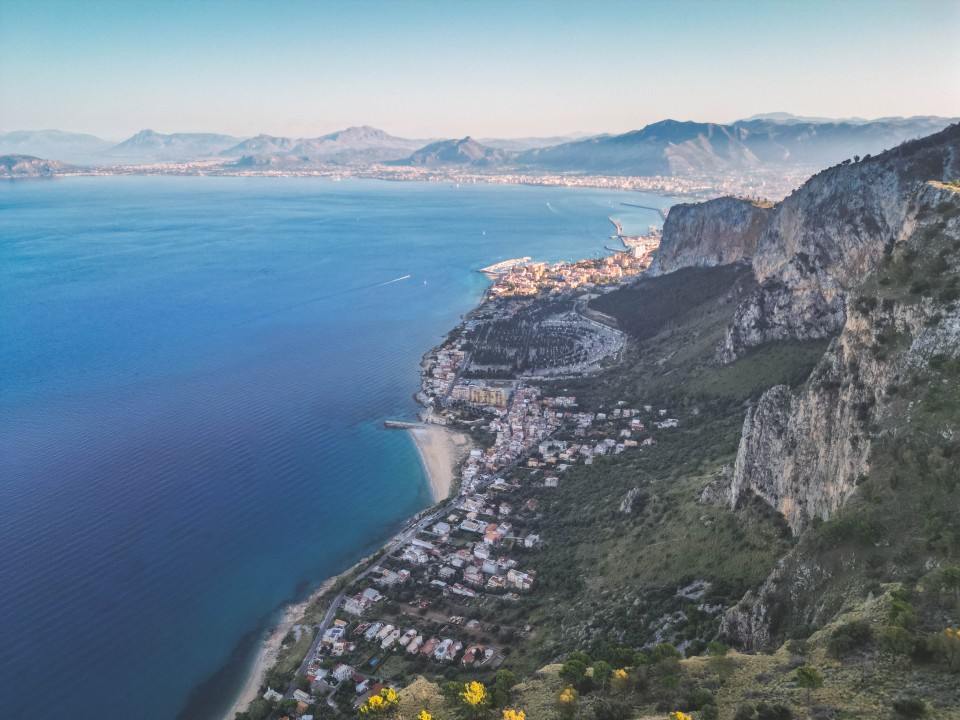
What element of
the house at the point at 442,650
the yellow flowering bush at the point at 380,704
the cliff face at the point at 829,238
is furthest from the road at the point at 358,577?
the cliff face at the point at 829,238

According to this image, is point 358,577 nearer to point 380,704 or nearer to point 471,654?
point 471,654

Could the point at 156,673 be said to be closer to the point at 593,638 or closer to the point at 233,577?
the point at 233,577

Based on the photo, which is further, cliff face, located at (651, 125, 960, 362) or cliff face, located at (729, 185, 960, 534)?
cliff face, located at (651, 125, 960, 362)

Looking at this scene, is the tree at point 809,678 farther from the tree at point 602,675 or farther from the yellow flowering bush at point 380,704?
the yellow flowering bush at point 380,704

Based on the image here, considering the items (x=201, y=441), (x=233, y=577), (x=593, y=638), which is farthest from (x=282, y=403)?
(x=593, y=638)

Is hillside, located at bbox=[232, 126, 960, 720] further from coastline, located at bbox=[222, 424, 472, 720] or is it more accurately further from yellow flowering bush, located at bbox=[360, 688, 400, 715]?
coastline, located at bbox=[222, 424, 472, 720]

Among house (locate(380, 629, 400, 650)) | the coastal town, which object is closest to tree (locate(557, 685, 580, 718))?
the coastal town

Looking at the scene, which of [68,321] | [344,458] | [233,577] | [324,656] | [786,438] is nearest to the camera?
[786,438]
